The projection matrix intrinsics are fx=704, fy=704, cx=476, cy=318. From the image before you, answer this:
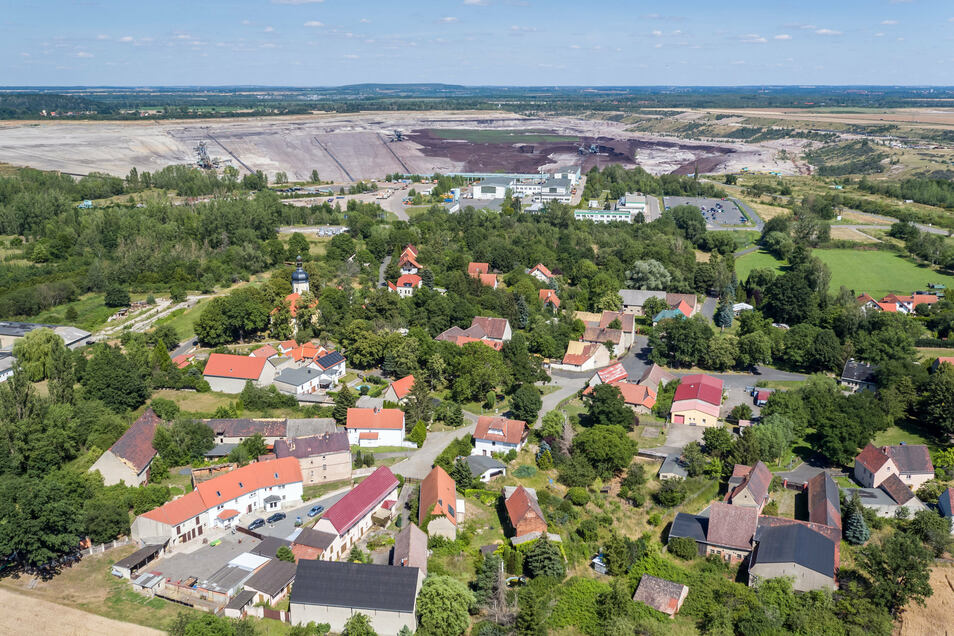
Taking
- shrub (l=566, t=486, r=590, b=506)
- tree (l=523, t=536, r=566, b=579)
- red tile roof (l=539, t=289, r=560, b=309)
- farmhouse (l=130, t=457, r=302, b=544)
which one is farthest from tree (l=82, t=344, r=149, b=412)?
red tile roof (l=539, t=289, r=560, b=309)

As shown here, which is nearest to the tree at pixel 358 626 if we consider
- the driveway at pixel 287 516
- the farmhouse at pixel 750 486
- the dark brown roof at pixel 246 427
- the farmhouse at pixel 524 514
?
the driveway at pixel 287 516

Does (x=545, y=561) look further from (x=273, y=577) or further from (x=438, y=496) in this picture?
(x=273, y=577)

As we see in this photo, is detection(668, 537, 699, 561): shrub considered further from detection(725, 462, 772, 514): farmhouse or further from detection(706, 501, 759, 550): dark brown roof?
detection(725, 462, 772, 514): farmhouse

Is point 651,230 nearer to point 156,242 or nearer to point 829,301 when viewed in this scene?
point 829,301

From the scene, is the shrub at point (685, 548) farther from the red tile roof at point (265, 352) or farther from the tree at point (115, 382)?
the tree at point (115, 382)

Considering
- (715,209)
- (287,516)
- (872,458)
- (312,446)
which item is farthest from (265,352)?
(715,209)

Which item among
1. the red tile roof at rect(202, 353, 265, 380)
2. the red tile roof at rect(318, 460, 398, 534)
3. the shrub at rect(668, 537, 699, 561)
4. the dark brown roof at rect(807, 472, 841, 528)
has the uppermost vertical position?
the red tile roof at rect(202, 353, 265, 380)
